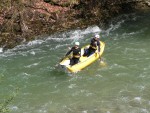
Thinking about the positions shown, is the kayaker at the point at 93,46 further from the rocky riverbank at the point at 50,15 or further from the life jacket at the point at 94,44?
the rocky riverbank at the point at 50,15

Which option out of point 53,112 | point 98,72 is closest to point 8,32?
point 98,72

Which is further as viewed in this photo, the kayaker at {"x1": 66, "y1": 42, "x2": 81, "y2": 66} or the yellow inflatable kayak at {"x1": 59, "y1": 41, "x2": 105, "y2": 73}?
the kayaker at {"x1": 66, "y1": 42, "x2": 81, "y2": 66}

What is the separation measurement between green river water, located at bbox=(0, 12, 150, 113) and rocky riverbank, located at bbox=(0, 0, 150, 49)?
80 centimetres

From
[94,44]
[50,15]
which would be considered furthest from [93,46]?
[50,15]

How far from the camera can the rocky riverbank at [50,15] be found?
66.0 feet

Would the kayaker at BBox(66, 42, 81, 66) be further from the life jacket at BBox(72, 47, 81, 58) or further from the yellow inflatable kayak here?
the yellow inflatable kayak

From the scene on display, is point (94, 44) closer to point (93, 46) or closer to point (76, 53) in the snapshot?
point (93, 46)

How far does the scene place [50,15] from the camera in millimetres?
21766

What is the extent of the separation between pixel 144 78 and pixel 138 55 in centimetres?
245

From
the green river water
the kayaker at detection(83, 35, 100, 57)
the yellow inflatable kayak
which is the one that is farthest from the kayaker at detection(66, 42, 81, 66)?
the kayaker at detection(83, 35, 100, 57)

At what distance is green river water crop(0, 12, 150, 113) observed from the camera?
13.5 m

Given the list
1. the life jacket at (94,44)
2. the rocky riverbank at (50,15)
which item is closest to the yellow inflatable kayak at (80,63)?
the life jacket at (94,44)

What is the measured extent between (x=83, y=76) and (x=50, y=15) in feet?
23.6

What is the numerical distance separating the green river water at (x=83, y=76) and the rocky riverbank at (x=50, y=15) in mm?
796
